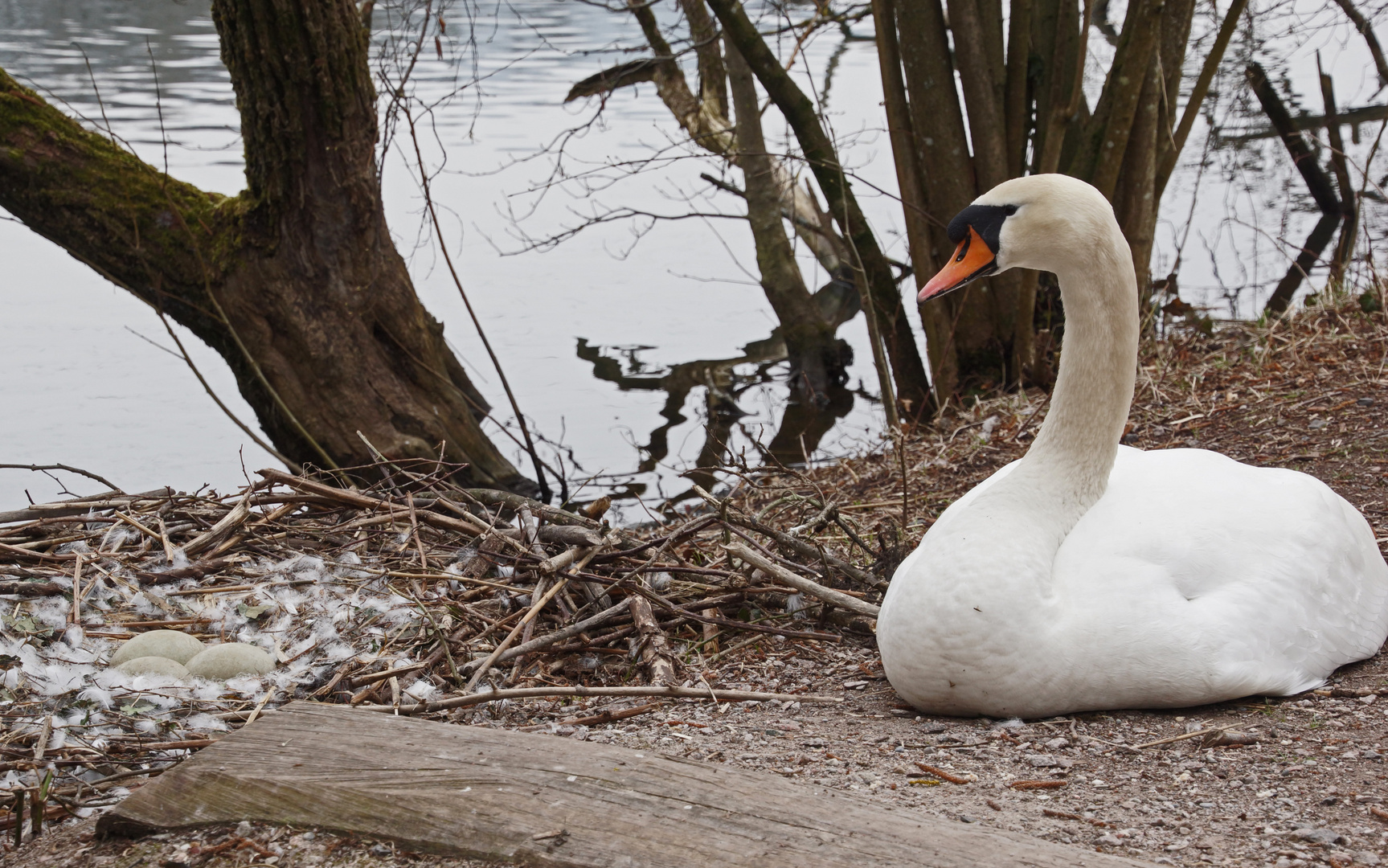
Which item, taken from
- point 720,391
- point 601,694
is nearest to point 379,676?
point 601,694

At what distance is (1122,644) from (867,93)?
1610cm

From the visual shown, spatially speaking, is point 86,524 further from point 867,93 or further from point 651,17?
point 867,93

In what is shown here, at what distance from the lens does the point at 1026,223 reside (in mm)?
3363

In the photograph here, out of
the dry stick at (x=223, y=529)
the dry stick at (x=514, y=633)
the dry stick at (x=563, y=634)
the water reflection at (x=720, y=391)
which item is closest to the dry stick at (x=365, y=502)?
the dry stick at (x=223, y=529)

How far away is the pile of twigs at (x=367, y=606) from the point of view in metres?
3.38

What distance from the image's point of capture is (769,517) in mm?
5422

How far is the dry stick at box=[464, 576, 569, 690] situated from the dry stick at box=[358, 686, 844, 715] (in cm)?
9

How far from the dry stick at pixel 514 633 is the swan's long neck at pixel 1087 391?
1592 millimetres

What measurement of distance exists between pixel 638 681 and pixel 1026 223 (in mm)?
1832

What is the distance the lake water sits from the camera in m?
9.15

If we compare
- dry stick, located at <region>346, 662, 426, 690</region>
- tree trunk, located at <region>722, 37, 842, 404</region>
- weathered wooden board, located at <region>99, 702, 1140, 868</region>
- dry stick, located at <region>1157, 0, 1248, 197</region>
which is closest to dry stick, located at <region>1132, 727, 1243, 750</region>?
weathered wooden board, located at <region>99, 702, 1140, 868</region>

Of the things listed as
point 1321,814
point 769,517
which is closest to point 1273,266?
point 769,517

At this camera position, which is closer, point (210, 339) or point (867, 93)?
point (210, 339)

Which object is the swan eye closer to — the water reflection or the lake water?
the lake water
